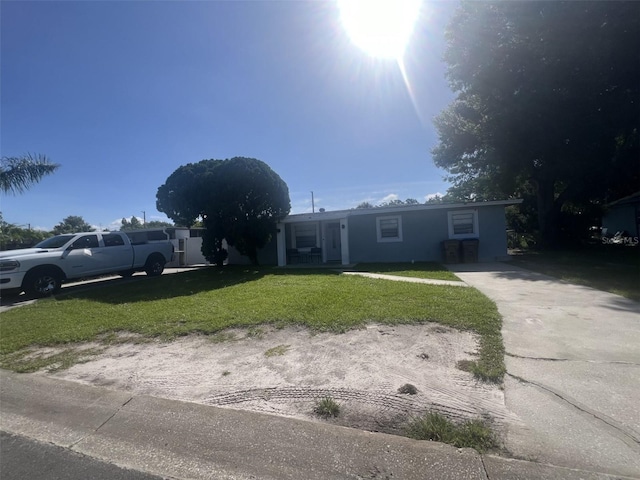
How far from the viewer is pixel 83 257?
1046cm

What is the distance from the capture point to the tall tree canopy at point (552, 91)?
46.6ft

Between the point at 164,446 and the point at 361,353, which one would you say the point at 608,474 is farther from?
the point at 164,446

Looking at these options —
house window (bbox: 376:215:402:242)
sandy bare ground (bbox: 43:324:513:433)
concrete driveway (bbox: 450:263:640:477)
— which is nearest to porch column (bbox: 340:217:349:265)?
house window (bbox: 376:215:402:242)

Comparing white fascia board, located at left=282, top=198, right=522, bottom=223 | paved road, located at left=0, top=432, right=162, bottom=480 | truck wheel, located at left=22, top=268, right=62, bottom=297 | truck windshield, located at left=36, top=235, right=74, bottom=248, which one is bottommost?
paved road, located at left=0, top=432, right=162, bottom=480

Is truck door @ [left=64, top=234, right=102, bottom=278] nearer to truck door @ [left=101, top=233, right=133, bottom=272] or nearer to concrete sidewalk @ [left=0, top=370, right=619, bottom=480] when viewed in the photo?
truck door @ [left=101, top=233, right=133, bottom=272]

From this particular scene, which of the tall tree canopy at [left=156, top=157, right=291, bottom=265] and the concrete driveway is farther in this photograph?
the tall tree canopy at [left=156, top=157, right=291, bottom=265]

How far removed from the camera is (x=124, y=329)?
5.69 m

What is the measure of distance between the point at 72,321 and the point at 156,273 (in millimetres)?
7419

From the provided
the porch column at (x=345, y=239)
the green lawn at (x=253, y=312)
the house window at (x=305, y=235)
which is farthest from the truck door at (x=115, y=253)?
the porch column at (x=345, y=239)

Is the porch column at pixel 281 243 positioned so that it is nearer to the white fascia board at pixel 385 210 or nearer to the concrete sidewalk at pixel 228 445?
the white fascia board at pixel 385 210

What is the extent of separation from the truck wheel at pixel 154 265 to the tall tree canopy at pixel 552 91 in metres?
17.2

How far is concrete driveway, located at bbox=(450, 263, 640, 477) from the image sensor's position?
2.26 m

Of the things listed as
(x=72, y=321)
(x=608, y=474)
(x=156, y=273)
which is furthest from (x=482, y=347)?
(x=156, y=273)

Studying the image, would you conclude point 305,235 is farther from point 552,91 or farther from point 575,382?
point 575,382
